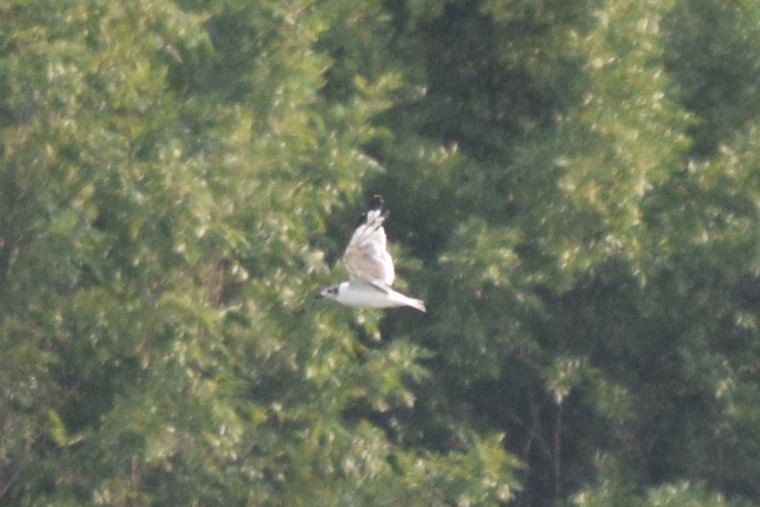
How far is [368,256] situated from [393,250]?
4.38ft

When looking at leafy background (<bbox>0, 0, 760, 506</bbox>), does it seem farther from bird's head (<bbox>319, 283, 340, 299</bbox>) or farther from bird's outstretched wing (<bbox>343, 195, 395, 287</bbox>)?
bird's outstretched wing (<bbox>343, 195, 395, 287</bbox>)

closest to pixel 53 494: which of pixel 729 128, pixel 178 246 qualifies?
pixel 178 246

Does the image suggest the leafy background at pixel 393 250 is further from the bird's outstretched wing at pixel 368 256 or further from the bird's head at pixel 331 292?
the bird's outstretched wing at pixel 368 256

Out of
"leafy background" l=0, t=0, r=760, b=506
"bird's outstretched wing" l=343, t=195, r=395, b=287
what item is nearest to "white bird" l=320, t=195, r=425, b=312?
"bird's outstretched wing" l=343, t=195, r=395, b=287

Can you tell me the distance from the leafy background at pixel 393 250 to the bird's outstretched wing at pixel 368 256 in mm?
423

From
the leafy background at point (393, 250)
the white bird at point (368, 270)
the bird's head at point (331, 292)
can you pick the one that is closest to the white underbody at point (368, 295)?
the white bird at point (368, 270)

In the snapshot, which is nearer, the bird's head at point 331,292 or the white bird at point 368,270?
the white bird at point 368,270

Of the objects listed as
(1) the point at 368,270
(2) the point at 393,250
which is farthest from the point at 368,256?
(2) the point at 393,250

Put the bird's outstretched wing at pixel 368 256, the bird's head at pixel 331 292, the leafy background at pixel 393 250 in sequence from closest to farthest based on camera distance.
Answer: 1. the leafy background at pixel 393 250
2. the bird's outstretched wing at pixel 368 256
3. the bird's head at pixel 331 292

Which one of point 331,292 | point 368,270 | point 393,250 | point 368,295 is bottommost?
point 393,250

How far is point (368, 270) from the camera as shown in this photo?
34.2 ft

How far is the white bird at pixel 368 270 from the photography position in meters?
10.4

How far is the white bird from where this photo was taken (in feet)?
34.0

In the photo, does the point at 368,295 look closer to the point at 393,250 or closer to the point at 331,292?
the point at 331,292
